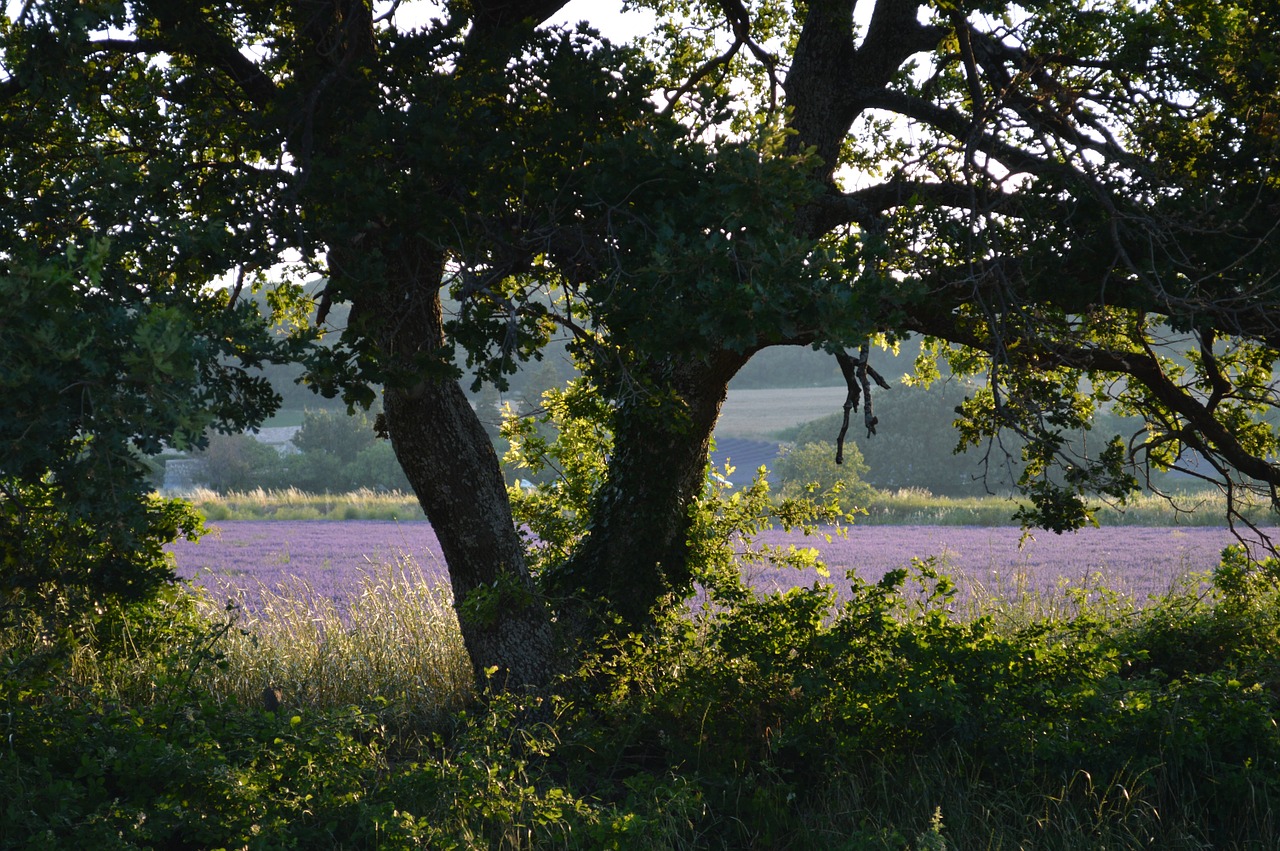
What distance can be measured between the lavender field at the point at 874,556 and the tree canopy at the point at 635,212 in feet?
9.50

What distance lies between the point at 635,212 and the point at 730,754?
291 cm

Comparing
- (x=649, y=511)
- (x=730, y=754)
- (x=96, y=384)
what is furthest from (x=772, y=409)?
(x=96, y=384)

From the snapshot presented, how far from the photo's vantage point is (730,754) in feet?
17.8

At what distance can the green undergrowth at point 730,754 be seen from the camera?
428 cm

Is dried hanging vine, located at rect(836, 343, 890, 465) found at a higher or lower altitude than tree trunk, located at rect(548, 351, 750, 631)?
higher

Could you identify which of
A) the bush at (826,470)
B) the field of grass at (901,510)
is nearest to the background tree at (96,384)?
the field of grass at (901,510)

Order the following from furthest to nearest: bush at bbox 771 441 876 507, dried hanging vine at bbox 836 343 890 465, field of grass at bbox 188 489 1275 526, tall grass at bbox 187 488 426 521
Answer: bush at bbox 771 441 876 507
tall grass at bbox 187 488 426 521
field of grass at bbox 188 489 1275 526
dried hanging vine at bbox 836 343 890 465

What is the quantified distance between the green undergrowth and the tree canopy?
0.78m

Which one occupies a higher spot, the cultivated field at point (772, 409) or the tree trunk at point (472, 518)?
the cultivated field at point (772, 409)

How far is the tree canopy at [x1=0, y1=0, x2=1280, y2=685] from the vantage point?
3.87 m

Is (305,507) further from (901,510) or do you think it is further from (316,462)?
(901,510)

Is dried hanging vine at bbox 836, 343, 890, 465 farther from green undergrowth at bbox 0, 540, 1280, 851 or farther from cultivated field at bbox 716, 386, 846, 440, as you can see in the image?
cultivated field at bbox 716, 386, 846, 440

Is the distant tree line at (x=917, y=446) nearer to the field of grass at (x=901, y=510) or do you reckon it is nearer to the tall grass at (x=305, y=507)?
the field of grass at (x=901, y=510)

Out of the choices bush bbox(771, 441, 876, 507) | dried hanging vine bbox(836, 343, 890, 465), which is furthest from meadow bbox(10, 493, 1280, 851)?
bush bbox(771, 441, 876, 507)
